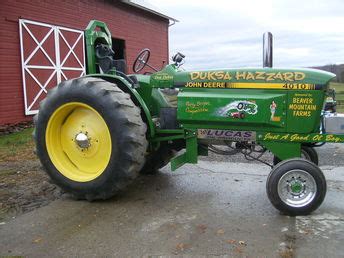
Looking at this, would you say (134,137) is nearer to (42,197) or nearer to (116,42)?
(42,197)

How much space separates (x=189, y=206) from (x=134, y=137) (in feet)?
3.23

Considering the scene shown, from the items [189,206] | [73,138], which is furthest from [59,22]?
[189,206]

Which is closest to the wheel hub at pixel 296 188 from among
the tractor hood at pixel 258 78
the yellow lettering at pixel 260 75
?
the tractor hood at pixel 258 78

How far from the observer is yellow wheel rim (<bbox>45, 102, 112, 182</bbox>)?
16.9 ft

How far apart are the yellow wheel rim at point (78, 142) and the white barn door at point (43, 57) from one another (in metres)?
7.37

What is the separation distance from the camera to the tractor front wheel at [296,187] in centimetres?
445

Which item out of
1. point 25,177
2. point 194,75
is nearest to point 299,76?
point 194,75

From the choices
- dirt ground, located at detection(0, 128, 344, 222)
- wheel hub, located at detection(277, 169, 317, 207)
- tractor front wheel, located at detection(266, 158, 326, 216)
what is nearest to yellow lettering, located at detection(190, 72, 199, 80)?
tractor front wheel, located at detection(266, 158, 326, 216)

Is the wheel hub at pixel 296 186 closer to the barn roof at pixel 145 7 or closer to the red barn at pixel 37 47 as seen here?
the red barn at pixel 37 47

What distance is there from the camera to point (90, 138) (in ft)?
17.1

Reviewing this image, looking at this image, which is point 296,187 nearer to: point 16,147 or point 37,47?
point 16,147

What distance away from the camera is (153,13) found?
2105cm

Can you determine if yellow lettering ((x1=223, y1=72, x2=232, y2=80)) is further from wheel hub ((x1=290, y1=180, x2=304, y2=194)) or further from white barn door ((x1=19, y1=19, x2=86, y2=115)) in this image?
white barn door ((x1=19, y1=19, x2=86, y2=115))

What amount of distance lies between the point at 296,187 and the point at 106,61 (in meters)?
2.93
